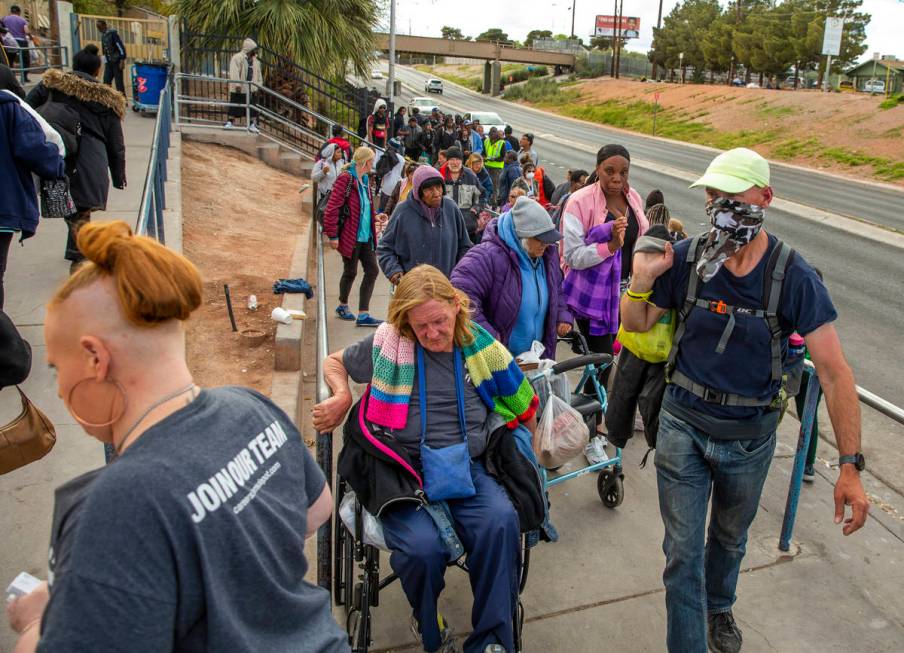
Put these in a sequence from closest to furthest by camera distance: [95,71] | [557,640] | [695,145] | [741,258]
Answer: [741,258]
[557,640]
[95,71]
[695,145]

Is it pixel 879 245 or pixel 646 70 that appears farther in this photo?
pixel 646 70

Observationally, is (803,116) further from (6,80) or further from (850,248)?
(6,80)

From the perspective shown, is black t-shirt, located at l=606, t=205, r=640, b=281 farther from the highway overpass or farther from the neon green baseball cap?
the highway overpass

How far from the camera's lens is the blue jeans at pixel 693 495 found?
3287mm

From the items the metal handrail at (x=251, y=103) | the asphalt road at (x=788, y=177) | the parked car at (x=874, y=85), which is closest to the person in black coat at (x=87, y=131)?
the metal handrail at (x=251, y=103)

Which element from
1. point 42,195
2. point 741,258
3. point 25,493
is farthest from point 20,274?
point 741,258

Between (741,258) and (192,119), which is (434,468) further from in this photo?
(192,119)

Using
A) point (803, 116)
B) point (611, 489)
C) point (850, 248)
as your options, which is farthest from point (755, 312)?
point (803, 116)

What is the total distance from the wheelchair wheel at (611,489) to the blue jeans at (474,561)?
1649 millimetres

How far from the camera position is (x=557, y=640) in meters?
3.64

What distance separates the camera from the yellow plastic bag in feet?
11.5

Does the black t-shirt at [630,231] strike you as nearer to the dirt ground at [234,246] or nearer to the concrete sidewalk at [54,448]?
the dirt ground at [234,246]

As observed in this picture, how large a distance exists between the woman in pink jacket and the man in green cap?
2.14 metres

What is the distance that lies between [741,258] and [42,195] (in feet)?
16.2
